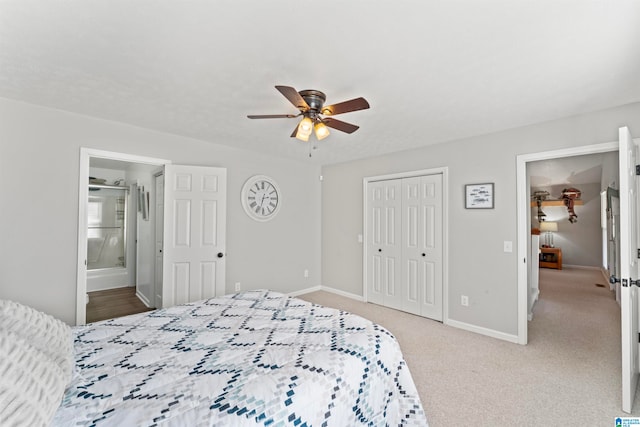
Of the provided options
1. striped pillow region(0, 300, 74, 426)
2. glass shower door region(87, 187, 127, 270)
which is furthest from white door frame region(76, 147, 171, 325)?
glass shower door region(87, 187, 127, 270)

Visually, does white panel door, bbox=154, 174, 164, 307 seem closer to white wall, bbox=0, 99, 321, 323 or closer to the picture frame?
white wall, bbox=0, 99, 321, 323

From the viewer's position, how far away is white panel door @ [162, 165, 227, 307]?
3322 millimetres

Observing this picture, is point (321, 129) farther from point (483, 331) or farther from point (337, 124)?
point (483, 331)

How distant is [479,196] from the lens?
10.9 ft

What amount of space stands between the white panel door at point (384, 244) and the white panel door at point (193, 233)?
227 centimetres

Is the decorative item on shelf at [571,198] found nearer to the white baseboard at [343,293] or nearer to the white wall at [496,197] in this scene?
the white wall at [496,197]

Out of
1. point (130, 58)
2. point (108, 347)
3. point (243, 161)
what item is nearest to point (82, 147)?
point (130, 58)

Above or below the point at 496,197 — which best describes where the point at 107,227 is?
below

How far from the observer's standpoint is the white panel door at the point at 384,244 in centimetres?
411

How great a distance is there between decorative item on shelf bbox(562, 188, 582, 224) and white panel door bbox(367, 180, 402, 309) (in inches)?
238

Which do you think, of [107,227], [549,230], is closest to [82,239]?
[107,227]

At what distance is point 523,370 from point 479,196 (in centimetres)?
185

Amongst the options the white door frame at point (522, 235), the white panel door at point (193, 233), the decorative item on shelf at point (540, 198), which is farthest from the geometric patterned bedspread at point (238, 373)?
the decorative item on shelf at point (540, 198)

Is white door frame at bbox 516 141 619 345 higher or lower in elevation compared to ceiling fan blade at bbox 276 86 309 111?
lower
